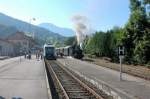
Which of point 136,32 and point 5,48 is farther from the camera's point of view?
point 5,48

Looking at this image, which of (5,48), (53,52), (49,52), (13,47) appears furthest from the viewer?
(13,47)

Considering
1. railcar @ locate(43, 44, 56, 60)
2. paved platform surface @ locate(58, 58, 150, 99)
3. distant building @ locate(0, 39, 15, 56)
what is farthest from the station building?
paved platform surface @ locate(58, 58, 150, 99)

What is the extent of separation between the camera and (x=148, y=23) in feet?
207

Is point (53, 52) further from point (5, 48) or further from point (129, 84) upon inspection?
point (129, 84)

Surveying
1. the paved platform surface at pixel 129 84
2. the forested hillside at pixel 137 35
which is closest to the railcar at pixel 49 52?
the forested hillside at pixel 137 35

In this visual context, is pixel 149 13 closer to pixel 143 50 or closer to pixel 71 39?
pixel 143 50

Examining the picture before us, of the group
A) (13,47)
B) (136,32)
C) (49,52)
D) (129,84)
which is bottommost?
(129,84)

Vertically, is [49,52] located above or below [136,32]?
below

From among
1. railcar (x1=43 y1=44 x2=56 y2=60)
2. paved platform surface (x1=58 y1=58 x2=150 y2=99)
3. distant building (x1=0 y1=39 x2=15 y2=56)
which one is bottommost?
paved platform surface (x1=58 y1=58 x2=150 y2=99)

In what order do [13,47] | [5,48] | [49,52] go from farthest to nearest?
[13,47] → [5,48] → [49,52]

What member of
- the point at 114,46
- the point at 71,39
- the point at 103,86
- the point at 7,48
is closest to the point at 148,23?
Answer: the point at 114,46

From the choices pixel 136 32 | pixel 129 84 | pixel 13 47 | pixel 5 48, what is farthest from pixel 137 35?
pixel 13 47

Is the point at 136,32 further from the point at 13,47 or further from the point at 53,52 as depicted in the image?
the point at 13,47

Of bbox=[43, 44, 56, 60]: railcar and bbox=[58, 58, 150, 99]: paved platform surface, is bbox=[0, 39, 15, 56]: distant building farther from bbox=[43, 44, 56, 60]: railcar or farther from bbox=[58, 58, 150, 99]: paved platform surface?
bbox=[58, 58, 150, 99]: paved platform surface
